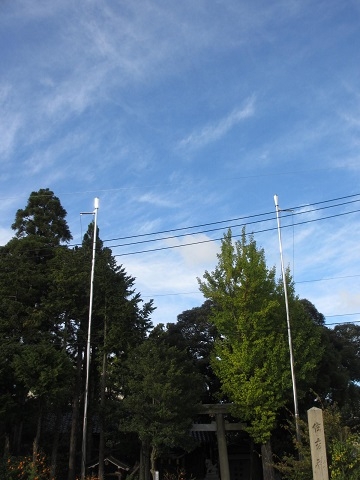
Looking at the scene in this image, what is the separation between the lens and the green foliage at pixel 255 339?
21.8 m

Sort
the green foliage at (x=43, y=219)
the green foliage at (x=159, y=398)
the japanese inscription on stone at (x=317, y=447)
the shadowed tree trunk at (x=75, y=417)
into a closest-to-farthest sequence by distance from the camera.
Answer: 1. the japanese inscription on stone at (x=317, y=447)
2. the green foliage at (x=159, y=398)
3. the shadowed tree trunk at (x=75, y=417)
4. the green foliage at (x=43, y=219)

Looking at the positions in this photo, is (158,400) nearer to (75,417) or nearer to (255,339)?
→ (255,339)

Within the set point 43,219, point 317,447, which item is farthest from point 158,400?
point 43,219

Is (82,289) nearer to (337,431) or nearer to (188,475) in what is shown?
(188,475)

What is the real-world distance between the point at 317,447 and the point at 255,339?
36.2 feet

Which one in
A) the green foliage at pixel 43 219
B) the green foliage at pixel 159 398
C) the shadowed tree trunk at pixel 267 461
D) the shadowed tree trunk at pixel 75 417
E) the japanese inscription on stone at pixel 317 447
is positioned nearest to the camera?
the japanese inscription on stone at pixel 317 447

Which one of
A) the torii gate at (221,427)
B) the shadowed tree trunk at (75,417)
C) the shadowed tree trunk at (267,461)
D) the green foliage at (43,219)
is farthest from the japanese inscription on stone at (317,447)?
the green foliage at (43,219)

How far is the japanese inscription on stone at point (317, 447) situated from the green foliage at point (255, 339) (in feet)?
31.0

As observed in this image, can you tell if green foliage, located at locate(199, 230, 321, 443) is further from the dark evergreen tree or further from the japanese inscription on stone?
the japanese inscription on stone

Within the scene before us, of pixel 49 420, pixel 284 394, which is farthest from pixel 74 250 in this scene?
pixel 284 394

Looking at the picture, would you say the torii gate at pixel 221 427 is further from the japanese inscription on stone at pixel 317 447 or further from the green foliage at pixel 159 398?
the japanese inscription on stone at pixel 317 447

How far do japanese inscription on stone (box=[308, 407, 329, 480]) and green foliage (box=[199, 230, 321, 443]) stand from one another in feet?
31.0

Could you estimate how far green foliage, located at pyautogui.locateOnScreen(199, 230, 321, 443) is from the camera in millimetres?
21797

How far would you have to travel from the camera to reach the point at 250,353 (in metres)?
22.4
